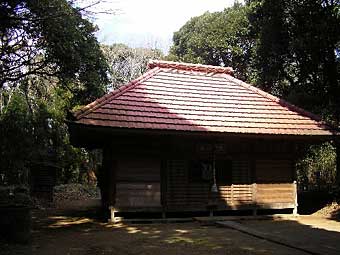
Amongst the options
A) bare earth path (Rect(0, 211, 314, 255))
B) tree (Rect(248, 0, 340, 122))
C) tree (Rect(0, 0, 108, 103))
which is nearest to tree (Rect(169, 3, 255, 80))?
tree (Rect(248, 0, 340, 122))

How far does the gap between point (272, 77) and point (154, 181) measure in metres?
8.42

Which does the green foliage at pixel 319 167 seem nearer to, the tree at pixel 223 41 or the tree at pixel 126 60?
the tree at pixel 223 41

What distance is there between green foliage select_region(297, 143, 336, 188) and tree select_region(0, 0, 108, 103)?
11.4 metres

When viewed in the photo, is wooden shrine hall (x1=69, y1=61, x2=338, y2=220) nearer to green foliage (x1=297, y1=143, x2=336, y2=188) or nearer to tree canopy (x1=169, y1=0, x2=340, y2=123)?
tree canopy (x1=169, y1=0, x2=340, y2=123)

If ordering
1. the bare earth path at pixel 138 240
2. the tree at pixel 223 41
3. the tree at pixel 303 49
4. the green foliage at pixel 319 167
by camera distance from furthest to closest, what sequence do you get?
the tree at pixel 223 41, the green foliage at pixel 319 167, the tree at pixel 303 49, the bare earth path at pixel 138 240

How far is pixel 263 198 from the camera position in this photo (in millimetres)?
13578

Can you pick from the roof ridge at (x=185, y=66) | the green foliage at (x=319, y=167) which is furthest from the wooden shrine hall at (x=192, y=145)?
the green foliage at (x=319, y=167)

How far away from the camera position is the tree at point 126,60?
3738cm

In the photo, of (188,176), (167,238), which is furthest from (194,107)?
(167,238)

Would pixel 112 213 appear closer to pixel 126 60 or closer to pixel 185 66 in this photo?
pixel 185 66

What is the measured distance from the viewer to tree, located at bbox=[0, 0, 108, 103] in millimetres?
8609

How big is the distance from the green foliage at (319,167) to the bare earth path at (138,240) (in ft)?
34.5

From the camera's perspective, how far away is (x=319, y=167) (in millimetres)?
21016

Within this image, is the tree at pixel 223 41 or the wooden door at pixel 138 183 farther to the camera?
the tree at pixel 223 41
